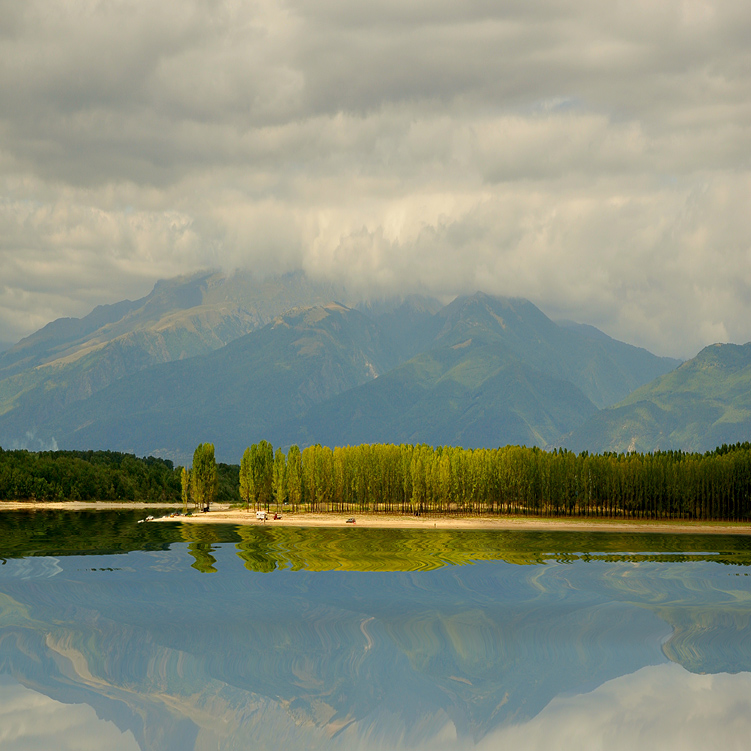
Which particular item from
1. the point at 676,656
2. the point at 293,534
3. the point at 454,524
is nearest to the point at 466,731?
the point at 676,656

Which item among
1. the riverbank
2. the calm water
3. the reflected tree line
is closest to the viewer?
the calm water

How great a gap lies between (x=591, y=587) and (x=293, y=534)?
75927mm

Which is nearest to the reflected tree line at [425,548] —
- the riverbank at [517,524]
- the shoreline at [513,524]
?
the shoreline at [513,524]

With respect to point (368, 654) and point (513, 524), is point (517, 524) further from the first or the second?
point (368, 654)

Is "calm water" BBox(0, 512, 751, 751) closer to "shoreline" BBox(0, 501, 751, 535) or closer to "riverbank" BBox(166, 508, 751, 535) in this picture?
"shoreline" BBox(0, 501, 751, 535)

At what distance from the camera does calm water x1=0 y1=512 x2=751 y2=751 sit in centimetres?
5109

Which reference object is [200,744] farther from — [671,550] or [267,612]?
[671,550]

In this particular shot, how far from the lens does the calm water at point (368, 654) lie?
51.1m

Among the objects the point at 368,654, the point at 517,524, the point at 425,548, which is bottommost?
the point at 517,524

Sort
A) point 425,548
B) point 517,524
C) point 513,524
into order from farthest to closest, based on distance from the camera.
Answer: point 517,524 < point 513,524 < point 425,548

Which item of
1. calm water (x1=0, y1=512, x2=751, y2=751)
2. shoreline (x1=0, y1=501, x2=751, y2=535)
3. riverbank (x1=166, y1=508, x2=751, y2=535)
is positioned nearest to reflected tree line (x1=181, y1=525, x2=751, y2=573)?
calm water (x1=0, y1=512, x2=751, y2=751)

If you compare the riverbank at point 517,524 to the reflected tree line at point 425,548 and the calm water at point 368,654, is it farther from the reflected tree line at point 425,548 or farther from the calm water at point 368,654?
the calm water at point 368,654

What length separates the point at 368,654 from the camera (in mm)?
65500

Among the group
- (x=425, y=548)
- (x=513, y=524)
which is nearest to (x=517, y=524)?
(x=513, y=524)
